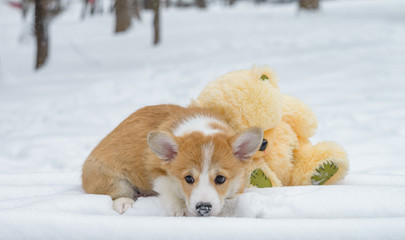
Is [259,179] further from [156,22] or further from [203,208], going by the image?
[156,22]

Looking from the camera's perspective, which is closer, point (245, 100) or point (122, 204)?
point (122, 204)

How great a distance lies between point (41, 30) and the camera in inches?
374

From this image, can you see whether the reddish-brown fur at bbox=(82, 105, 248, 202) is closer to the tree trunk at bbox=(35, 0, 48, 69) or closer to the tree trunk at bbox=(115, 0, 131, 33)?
the tree trunk at bbox=(35, 0, 48, 69)

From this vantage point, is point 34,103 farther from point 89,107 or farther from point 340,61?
point 340,61

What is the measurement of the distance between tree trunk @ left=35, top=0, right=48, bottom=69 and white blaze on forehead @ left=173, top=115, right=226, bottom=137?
781cm

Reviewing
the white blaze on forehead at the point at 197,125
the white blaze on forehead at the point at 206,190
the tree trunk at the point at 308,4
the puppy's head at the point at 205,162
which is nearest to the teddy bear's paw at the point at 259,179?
the puppy's head at the point at 205,162

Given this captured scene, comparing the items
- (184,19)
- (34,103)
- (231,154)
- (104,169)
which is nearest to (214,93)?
(231,154)

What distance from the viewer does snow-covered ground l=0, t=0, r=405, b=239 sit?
1.88 m

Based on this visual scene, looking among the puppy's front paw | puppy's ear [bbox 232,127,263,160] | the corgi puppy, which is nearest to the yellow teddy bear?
the corgi puppy

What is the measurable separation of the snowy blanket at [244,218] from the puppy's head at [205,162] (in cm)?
11

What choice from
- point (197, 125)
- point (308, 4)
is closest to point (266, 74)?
point (197, 125)

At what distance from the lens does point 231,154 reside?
219 centimetres

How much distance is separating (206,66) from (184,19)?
6038 millimetres

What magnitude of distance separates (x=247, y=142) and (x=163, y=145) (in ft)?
1.41
